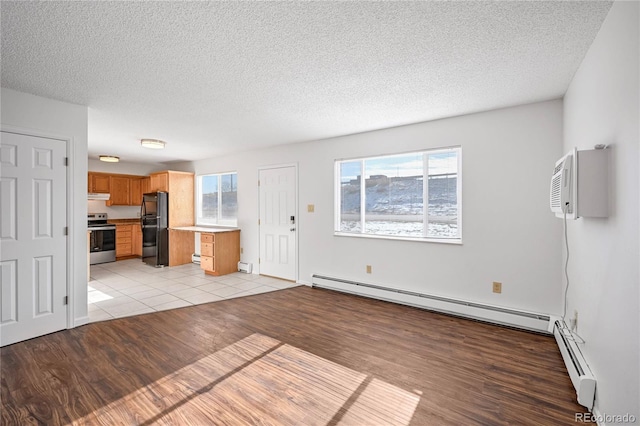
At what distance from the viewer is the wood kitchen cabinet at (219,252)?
18.6 feet

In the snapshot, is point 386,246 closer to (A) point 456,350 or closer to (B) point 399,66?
(A) point 456,350

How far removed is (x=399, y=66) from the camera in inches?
93.7

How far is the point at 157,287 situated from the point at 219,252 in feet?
3.95

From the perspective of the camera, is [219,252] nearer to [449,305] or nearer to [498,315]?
[449,305]

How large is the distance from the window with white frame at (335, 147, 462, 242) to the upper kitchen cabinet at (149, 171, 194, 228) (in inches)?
160

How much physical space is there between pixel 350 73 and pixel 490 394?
8.67 feet

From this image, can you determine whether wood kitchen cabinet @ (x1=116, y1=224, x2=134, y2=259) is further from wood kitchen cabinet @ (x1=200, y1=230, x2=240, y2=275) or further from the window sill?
the window sill

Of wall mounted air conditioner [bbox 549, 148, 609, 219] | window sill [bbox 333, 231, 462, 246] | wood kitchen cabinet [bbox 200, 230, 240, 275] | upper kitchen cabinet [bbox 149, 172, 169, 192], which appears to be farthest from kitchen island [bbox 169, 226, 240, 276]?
wall mounted air conditioner [bbox 549, 148, 609, 219]

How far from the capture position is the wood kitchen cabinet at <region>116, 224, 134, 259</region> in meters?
7.27

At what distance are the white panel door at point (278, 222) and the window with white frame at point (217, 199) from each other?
992 millimetres

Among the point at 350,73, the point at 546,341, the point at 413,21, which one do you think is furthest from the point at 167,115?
the point at 546,341

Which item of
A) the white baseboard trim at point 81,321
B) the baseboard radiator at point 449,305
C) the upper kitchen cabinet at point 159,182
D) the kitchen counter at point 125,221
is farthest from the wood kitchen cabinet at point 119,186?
the baseboard radiator at point 449,305

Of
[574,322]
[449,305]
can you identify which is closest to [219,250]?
[449,305]

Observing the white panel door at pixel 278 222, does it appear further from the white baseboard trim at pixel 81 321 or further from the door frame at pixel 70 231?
the door frame at pixel 70 231
